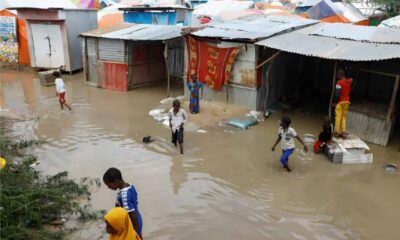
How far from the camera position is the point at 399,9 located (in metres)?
23.9

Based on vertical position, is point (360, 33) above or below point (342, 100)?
above

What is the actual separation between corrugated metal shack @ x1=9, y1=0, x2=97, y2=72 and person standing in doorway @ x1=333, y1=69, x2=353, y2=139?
11.6m

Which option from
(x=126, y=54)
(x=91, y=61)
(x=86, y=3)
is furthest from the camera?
(x=86, y=3)

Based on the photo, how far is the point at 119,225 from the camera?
3.47 meters

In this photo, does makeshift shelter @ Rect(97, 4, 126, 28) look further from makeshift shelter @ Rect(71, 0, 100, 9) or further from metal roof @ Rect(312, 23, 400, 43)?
metal roof @ Rect(312, 23, 400, 43)

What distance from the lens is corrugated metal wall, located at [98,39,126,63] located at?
1338 cm

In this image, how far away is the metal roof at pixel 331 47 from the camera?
841 centimetres

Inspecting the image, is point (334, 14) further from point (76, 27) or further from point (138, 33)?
point (76, 27)

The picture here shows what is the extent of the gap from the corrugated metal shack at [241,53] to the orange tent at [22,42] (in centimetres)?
951

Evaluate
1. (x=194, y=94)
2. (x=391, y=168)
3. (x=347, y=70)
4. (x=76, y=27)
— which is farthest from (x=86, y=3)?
(x=391, y=168)

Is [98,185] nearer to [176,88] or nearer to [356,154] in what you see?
[356,154]

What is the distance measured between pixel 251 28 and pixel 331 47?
2847 mm

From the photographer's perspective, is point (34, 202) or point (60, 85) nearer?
point (34, 202)

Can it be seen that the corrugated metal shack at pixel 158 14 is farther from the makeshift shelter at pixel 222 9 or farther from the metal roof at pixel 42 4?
the makeshift shelter at pixel 222 9
